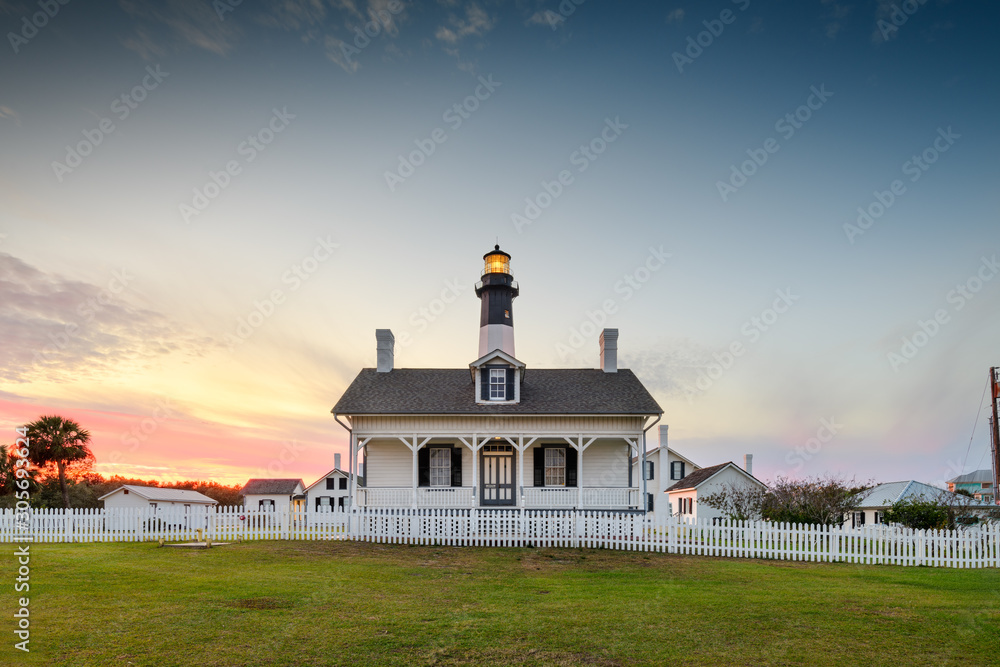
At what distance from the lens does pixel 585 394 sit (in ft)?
87.6

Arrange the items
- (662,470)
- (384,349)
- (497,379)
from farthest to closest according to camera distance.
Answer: (662,470)
(384,349)
(497,379)

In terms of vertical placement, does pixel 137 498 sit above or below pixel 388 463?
below

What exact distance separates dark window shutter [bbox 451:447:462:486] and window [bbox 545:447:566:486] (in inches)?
126

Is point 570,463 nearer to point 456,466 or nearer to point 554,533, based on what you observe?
point 456,466

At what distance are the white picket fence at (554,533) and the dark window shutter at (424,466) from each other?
7.11 ft

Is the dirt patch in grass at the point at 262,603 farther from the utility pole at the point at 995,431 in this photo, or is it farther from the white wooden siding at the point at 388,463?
the utility pole at the point at 995,431

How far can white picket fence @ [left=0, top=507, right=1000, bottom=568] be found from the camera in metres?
18.2

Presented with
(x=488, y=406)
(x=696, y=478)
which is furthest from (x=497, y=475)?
(x=696, y=478)

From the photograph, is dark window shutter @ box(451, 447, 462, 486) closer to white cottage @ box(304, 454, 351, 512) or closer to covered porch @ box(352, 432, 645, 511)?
covered porch @ box(352, 432, 645, 511)

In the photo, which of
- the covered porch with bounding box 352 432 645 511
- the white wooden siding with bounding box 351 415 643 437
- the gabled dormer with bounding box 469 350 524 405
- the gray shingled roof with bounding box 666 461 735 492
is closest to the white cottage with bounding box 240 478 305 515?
the gray shingled roof with bounding box 666 461 735 492

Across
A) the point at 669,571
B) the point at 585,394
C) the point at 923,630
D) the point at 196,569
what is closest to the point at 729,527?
the point at 669,571

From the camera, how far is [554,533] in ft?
69.4

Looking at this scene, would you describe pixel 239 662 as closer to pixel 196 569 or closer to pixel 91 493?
pixel 196 569

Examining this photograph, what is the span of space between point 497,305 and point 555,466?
8602mm
